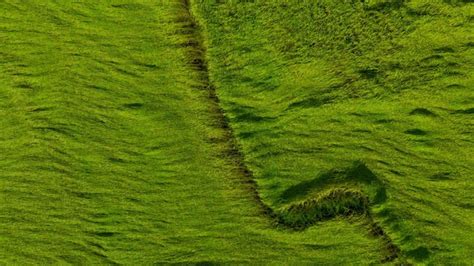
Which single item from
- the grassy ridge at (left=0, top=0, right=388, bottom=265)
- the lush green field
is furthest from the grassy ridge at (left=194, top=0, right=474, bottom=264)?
the grassy ridge at (left=0, top=0, right=388, bottom=265)

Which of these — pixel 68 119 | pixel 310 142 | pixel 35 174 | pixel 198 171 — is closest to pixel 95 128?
pixel 68 119

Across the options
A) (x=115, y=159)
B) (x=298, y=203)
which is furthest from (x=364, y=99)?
(x=115, y=159)

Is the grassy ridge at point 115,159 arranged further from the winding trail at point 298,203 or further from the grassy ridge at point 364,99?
the grassy ridge at point 364,99

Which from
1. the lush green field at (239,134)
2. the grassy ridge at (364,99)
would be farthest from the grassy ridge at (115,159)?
the grassy ridge at (364,99)

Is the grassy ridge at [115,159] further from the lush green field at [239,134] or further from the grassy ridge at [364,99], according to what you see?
the grassy ridge at [364,99]

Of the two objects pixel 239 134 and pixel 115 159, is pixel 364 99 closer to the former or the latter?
pixel 239 134

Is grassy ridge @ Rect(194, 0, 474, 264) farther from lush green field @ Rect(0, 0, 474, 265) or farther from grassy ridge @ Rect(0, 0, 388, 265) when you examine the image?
grassy ridge @ Rect(0, 0, 388, 265)
